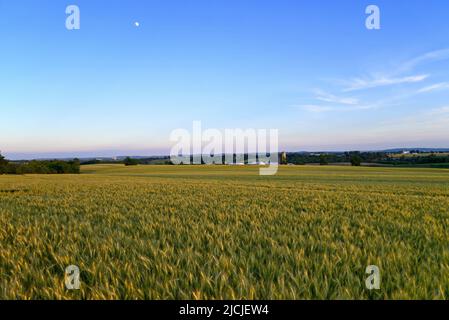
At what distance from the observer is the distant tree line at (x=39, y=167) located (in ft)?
221

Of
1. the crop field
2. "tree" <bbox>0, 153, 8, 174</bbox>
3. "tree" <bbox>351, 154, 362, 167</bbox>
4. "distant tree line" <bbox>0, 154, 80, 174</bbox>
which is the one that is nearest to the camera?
the crop field

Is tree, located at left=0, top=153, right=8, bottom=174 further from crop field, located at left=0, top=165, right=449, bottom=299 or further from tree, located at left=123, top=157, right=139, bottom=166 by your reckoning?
crop field, located at left=0, top=165, right=449, bottom=299

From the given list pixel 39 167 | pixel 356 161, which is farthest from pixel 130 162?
pixel 356 161

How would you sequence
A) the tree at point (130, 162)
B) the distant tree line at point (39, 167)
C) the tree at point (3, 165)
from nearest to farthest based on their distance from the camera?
the tree at point (3, 165) < the distant tree line at point (39, 167) < the tree at point (130, 162)

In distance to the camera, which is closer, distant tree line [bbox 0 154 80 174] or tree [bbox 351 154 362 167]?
distant tree line [bbox 0 154 80 174]

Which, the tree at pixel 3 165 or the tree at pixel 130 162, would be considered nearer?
the tree at pixel 3 165

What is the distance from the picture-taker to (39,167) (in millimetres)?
76750

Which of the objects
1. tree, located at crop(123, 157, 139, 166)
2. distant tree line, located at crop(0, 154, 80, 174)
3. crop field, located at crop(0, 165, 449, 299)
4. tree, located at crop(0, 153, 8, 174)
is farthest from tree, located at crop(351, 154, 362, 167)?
tree, located at crop(0, 153, 8, 174)

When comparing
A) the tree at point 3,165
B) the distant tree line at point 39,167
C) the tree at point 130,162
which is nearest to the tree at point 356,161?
the tree at point 130,162

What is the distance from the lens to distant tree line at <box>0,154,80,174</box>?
67.3 metres

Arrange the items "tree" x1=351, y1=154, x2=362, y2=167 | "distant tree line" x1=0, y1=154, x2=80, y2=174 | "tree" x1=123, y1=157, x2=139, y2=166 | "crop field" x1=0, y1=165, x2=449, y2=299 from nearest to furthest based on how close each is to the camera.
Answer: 1. "crop field" x1=0, y1=165, x2=449, y2=299
2. "distant tree line" x1=0, y1=154, x2=80, y2=174
3. "tree" x1=351, y1=154, x2=362, y2=167
4. "tree" x1=123, y1=157, x2=139, y2=166

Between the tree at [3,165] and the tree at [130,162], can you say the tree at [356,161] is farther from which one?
the tree at [3,165]

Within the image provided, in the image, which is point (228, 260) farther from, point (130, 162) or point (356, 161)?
point (130, 162)
